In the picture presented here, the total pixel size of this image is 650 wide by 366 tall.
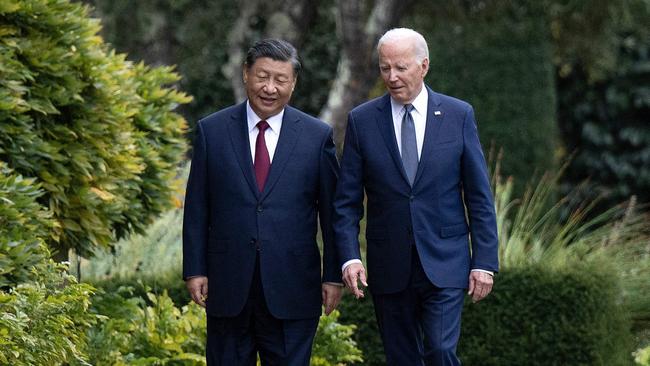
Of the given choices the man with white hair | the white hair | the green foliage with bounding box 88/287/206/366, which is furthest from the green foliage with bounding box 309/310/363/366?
the white hair

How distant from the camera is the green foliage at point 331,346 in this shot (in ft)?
22.0

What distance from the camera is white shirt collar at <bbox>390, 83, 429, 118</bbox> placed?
5.62 meters

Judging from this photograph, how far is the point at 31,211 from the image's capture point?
613 cm

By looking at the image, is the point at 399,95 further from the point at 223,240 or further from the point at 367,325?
the point at 367,325

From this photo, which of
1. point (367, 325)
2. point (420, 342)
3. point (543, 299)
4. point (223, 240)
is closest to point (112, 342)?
point (223, 240)

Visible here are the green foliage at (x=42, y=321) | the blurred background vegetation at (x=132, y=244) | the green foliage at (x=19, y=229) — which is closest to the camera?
the green foliage at (x=42, y=321)

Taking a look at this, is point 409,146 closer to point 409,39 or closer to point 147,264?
point 409,39

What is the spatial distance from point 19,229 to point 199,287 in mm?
1025

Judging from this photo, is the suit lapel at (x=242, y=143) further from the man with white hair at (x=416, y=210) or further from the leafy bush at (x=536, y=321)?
the leafy bush at (x=536, y=321)

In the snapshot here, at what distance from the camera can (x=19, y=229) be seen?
5953 millimetres

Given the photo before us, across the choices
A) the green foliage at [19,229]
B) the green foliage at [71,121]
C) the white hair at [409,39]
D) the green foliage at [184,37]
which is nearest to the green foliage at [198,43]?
the green foliage at [184,37]

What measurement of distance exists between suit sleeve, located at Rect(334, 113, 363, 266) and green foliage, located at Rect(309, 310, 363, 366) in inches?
52.1

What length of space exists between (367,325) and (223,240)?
2.72 metres

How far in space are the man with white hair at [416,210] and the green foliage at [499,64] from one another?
992 centimetres
